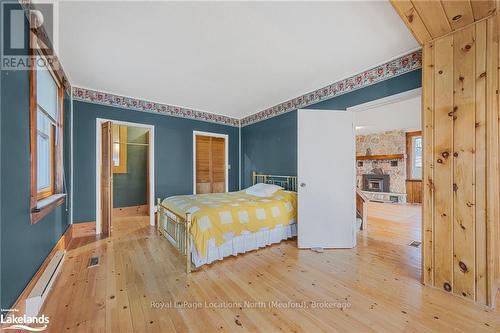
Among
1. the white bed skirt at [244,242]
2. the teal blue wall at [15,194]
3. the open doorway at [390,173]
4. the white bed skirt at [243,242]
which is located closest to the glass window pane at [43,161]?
the teal blue wall at [15,194]

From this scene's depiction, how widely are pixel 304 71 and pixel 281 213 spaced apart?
215 centimetres

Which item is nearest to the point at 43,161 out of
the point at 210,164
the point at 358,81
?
the point at 210,164

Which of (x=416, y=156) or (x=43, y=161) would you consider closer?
(x=43, y=161)

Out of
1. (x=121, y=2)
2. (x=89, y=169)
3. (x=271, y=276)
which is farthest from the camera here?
(x=89, y=169)

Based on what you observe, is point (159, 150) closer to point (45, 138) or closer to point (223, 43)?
point (45, 138)

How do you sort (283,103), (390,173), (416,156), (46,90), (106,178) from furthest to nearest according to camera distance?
(390,173) < (416,156) < (283,103) < (106,178) < (46,90)

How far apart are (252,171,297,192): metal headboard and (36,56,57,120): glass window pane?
3.74 meters

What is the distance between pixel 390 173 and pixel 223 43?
24.6 ft

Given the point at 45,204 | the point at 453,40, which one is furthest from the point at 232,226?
the point at 453,40

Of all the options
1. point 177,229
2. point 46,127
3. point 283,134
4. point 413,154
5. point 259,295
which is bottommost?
point 259,295

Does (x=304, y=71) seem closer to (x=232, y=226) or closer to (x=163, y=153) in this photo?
(x=232, y=226)

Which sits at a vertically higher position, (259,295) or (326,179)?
(326,179)

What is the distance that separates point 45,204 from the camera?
2.07 meters

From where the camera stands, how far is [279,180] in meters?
4.62
